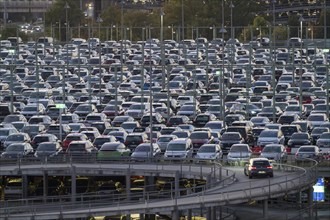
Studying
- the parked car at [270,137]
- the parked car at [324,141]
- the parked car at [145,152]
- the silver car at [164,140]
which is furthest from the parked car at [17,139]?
the parked car at [324,141]

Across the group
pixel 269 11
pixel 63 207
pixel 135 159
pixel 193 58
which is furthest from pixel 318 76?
pixel 269 11

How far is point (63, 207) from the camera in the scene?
65.7 meters

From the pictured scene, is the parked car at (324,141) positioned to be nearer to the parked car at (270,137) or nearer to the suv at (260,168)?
the parked car at (270,137)

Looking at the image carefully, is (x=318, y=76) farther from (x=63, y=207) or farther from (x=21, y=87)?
(x=63, y=207)

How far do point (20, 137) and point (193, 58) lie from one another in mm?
51031

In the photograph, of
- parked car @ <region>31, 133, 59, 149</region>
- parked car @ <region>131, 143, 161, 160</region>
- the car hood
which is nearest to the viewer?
the car hood

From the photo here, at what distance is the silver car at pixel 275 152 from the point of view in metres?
78.1

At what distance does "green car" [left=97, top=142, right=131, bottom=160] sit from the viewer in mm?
80375

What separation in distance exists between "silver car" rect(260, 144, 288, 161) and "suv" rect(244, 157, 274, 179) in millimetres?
5383

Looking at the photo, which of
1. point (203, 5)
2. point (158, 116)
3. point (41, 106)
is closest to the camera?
point (158, 116)

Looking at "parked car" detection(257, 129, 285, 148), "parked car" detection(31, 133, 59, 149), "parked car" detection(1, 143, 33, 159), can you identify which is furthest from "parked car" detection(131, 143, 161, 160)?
"parked car" detection(257, 129, 285, 148)

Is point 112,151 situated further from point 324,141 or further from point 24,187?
point 324,141

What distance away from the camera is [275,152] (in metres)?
79.3

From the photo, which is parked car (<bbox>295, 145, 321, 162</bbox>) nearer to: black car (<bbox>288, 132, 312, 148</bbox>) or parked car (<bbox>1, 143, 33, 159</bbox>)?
black car (<bbox>288, 132, 312, 148</bbox>)
